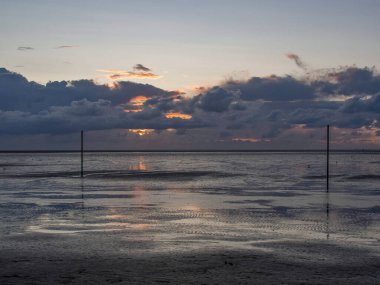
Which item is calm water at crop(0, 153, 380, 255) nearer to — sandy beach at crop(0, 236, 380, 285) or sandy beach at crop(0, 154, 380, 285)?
sandy beach at crop(0, 154, 380, 285)

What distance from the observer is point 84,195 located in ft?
121

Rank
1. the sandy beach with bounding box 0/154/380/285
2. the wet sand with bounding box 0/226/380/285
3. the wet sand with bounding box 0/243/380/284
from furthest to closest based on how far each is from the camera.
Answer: the sandy beach with bounding box 0/154/380/285 < the wet sand with bounding box 0/226/380/285 < the wet sand with bounding box 0/243/380/284

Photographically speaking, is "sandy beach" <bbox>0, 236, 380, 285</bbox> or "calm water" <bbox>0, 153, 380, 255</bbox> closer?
"sandy beach" <bbox>0, 236, 380, 285</bbox>

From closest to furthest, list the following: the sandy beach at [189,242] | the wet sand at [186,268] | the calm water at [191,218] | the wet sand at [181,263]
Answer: the wet sand at [186,268], the wet sand at [181,263], the sandy beach at [189,242], the calm water at [191,218]

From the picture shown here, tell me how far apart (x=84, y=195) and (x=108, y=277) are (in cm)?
2467

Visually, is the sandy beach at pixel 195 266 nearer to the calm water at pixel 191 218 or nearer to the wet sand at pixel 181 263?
the wet sand at pixel 181 263

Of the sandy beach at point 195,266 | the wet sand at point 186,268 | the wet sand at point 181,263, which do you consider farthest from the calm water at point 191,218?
the wet sand at point 186,268

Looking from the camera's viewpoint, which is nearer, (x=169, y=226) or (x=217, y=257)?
(x=217, y=257)

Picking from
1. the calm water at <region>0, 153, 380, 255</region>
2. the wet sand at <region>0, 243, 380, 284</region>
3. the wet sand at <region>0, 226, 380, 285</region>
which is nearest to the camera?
the wet sand at <region>0, 243, 380, 284</region>

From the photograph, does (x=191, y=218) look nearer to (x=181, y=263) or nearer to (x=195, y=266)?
(x=181, y=263)

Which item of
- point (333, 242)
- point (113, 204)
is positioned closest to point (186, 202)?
point (113, 204)

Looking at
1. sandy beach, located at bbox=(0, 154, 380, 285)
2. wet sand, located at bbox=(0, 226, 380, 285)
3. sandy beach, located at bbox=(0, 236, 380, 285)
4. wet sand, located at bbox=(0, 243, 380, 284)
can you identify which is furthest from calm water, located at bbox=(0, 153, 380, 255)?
wet sand, located at bbox=(0, 243, 380, 284)

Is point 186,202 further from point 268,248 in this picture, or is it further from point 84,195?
point 268,248

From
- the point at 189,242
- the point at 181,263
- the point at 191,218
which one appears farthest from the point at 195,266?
the point at 191,218
